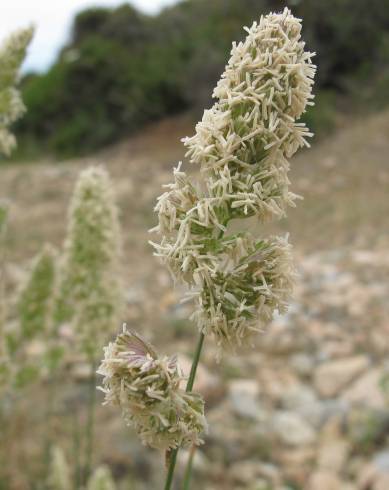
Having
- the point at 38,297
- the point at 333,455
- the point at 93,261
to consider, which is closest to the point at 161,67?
the point at 333,455

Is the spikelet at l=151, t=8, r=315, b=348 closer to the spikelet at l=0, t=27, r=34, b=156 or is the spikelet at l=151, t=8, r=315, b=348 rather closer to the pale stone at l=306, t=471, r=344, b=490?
the spikelet at l=0, t=27, r=34, b=156

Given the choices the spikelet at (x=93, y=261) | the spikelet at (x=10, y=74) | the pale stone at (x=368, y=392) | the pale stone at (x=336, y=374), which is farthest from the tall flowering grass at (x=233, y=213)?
the pale stone at (x=336, y=374)

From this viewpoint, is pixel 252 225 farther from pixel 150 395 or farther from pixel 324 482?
pixel 324 482

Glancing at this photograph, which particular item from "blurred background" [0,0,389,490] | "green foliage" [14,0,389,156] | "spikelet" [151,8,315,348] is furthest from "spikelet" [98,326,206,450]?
"green foliage" [14,0,389,156]

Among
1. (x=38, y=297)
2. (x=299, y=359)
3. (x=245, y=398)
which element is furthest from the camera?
(x=299, y=359)

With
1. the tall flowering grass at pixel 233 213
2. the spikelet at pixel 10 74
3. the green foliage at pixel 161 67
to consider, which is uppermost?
the green foliage at pixel 161 67

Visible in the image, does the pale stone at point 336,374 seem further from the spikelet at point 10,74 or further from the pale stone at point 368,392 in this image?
the spikelet at point 10,74
